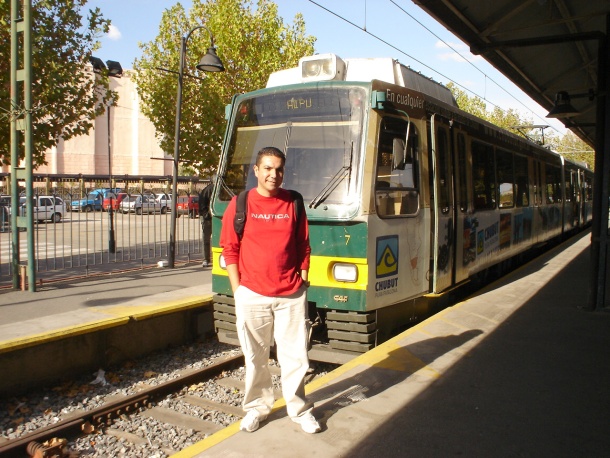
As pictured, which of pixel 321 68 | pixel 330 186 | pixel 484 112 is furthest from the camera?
pixel 484 112

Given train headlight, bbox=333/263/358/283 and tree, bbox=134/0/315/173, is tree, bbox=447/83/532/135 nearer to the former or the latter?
tree, bbox=134/0/315/173

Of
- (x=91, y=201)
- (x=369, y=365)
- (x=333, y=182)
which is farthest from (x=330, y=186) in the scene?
(x=91, y=201)

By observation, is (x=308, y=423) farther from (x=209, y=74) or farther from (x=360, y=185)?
(x=209, y=74)

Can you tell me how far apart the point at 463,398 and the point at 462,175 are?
4.11 metres

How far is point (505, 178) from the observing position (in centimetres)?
1033

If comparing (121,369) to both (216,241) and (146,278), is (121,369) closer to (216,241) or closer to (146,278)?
(216,241)

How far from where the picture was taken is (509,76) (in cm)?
1081

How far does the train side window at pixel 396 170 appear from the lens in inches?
224

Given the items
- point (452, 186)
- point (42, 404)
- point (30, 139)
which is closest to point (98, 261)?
point (30, 139)

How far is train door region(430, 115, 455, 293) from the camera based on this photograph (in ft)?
22.0

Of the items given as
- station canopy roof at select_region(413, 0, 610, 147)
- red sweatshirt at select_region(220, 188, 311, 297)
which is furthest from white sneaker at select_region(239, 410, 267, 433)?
station canopy roof at select_region(413, 0, 610, 147)

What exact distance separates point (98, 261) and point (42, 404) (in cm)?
806

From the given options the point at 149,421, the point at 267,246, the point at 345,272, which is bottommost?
the point at 149,421

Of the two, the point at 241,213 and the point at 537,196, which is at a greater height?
the point at 537,196
